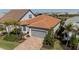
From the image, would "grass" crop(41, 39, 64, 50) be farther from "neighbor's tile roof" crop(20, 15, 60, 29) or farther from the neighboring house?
the neighboring house

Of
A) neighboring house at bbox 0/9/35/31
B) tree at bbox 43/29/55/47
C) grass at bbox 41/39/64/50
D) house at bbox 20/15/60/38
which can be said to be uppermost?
neighboring house at bbox 0/9/35/31

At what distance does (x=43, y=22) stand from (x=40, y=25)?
6 cm

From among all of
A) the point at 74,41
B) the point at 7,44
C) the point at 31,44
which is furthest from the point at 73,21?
the point at 7,44

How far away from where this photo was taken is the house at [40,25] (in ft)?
8.61

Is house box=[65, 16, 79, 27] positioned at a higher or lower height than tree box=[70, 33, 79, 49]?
higher

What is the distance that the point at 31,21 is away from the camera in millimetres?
2662

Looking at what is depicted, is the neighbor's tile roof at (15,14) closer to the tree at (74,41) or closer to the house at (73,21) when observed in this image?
the house at (73,21)

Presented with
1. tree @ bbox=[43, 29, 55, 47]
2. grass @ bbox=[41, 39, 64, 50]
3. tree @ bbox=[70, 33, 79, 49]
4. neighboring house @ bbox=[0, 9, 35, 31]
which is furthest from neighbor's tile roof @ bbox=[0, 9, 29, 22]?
tree @ bbox=[70, 33, 79, 49]

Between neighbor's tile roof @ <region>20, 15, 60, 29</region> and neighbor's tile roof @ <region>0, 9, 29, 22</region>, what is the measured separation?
92 millimetres

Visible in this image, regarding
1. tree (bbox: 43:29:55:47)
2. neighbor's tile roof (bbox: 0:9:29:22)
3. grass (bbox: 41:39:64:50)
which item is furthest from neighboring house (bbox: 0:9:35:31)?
grass (bbox: 41:39:64:50)

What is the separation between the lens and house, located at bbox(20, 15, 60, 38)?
2623mm

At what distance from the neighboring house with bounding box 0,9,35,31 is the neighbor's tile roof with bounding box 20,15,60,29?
57 millimetres
